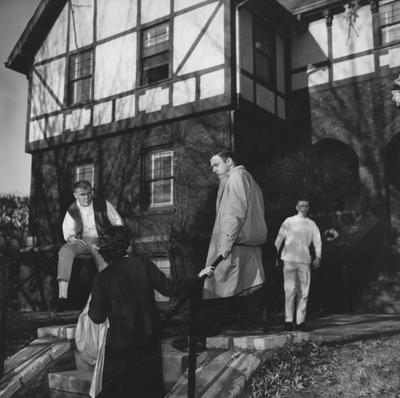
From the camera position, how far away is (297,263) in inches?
269

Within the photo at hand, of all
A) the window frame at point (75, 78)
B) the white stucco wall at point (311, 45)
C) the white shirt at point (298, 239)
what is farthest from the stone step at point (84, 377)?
the window frame at point (75, 78)

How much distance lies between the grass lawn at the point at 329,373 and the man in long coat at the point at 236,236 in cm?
75

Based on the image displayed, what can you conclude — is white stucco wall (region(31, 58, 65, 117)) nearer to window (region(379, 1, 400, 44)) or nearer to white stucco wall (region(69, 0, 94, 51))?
white stucco wall (region(69, 0, 94, 51))

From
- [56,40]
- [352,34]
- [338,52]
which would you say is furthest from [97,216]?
[56,40]

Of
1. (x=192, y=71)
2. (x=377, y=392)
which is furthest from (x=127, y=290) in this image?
(x=192, y=71)

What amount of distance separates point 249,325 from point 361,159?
7.55m

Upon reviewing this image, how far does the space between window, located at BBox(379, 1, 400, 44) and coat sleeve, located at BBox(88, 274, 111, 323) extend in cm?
1212

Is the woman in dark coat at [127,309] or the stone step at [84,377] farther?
the stone step at [84,377]

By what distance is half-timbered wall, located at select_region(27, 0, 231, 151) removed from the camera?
13094mm

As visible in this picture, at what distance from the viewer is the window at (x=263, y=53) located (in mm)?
13984

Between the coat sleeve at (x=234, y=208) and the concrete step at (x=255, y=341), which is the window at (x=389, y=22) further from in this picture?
the concrete step at (x=255, y=341)

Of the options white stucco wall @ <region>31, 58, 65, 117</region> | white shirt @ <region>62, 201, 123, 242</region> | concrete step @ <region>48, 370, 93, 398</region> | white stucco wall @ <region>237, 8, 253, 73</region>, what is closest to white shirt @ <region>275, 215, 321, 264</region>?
white shirt @ <region>62, 201, 123, 242</region>

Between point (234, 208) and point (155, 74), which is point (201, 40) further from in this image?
point (234, 208)

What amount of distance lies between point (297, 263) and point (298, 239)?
1.03 ft
